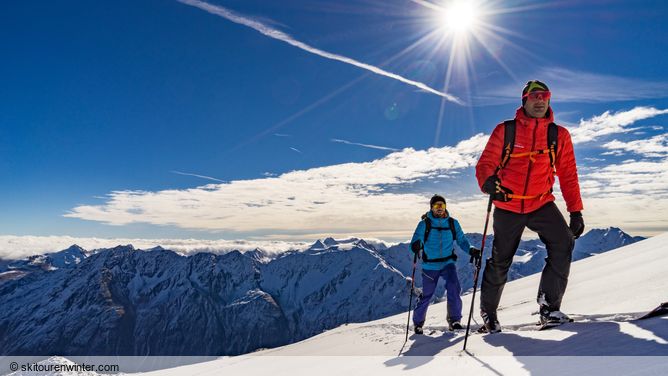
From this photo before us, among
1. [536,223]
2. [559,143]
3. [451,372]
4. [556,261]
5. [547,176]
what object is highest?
[559,143]

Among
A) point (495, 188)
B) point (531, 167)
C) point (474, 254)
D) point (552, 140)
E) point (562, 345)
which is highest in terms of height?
point (552, 140)

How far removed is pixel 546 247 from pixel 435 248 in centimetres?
301

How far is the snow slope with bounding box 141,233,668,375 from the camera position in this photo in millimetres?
3344

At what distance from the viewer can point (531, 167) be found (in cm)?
557

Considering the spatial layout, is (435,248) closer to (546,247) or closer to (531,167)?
(546,247)

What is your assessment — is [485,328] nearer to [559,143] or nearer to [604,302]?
[604,302]

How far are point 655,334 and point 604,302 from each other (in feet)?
10.2

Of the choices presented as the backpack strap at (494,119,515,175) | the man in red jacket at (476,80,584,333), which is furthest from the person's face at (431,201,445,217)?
the backpack strap at (494,119,515,175)

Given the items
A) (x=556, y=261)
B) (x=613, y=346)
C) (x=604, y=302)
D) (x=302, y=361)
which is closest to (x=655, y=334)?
(x=613, y=346)

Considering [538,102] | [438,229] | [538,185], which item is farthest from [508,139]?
[438,229]

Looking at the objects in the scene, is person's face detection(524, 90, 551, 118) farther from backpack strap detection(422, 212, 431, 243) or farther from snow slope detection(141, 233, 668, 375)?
backpack strap detection(422, 212, 431, 243)

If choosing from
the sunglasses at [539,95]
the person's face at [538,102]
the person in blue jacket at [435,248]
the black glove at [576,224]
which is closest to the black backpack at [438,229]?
the person in blue jacket at [435,248]

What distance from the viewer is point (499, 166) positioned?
5.74 metres

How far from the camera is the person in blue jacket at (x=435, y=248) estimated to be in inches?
328
